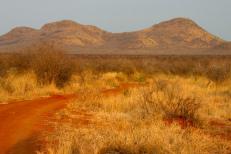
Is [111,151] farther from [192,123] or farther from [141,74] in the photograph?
[141,74]

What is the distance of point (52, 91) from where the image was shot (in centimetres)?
2164

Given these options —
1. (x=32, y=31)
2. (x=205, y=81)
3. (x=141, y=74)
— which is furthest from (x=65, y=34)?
(x=205, y=81)

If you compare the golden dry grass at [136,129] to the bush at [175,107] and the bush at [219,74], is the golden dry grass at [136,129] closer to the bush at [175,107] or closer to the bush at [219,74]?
the bush at [175,107]

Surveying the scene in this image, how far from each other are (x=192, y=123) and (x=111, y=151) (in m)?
5.20

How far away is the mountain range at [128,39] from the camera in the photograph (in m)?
122

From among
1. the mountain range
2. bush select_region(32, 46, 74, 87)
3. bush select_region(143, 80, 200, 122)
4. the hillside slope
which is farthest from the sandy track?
the hillside slope

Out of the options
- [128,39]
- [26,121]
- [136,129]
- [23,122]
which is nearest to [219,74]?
[26,121]

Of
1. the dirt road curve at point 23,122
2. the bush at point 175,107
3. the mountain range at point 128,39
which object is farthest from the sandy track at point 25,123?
the mountain range at point 128,39

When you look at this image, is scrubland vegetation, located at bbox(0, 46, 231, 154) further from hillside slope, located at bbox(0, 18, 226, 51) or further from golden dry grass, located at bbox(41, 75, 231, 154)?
hillside slope, located at bbox(0, 18, 226, 51)

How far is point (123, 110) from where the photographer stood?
14859 millimetres

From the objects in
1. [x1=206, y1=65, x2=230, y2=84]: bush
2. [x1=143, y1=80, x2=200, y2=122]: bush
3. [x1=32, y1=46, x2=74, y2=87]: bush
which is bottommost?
[x1=206, y1=65, x2=230, y2=84]: bush

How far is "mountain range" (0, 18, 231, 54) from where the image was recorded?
122 metres

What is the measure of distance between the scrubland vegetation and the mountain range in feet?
291

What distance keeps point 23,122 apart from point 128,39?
396 ft
